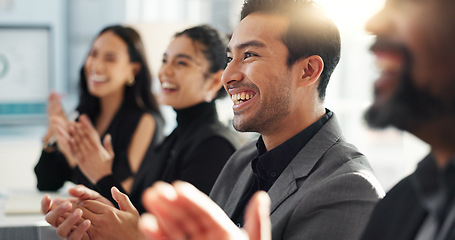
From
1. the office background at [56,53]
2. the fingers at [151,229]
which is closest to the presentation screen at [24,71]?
the office background at [56,53]

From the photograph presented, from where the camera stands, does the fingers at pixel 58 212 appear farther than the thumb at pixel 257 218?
Yes

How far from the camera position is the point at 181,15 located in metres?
4.69

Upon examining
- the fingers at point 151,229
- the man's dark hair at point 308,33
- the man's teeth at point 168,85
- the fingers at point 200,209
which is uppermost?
the man's dark hair at point 308,33

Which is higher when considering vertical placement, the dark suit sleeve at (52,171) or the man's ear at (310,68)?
the man's ear at (310,68)

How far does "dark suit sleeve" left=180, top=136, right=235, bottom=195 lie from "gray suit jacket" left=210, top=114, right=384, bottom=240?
62 cm

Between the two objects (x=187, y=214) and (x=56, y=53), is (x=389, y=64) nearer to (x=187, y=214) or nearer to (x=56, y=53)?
(x=187, y=214)

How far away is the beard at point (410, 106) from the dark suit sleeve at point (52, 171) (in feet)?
7.44

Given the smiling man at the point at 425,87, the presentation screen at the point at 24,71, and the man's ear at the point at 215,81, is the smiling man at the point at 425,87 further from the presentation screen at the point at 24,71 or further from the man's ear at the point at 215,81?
the presentation screen at the point at 24,71

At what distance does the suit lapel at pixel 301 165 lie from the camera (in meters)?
1.29

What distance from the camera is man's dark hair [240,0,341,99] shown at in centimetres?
144

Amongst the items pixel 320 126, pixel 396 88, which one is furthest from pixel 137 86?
pixel 396 88

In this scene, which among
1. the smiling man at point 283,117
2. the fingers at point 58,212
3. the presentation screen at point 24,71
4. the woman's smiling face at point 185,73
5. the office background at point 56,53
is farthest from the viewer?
the presentation screen at point 24,71

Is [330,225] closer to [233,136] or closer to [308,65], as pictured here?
[308,65]

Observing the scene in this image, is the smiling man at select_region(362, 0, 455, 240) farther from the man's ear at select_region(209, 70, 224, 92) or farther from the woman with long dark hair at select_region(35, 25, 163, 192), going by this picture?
the woman with long dark hair at select_region(35, 25, 163, 192)
